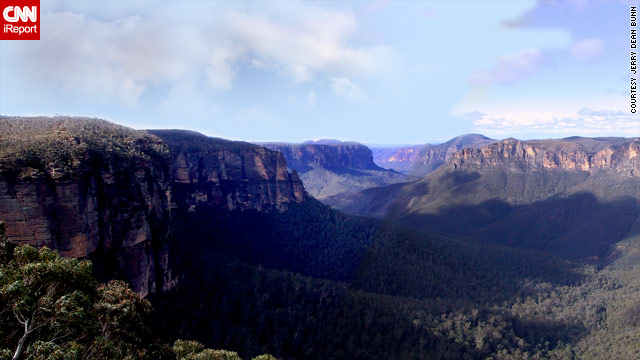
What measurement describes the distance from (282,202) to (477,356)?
58081 mm

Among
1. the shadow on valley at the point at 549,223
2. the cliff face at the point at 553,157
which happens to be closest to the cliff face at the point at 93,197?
the shadow on valley at the point at 549,223

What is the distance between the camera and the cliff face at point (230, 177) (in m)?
76.2

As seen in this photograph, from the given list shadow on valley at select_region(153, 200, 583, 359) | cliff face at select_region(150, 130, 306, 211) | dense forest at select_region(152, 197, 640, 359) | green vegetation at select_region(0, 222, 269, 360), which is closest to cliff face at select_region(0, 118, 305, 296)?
shadow on valley at select_region(153, 200, 583, 359)

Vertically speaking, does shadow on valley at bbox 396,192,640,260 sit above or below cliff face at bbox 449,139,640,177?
below

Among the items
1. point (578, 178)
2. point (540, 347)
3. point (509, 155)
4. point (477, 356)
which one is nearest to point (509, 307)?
point (540, 347)

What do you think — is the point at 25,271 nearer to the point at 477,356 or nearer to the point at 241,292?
the point at 241,292

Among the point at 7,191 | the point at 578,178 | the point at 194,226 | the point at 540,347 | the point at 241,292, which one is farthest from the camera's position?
the point at 578,178

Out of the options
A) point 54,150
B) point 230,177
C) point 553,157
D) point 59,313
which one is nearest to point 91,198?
point 54,150

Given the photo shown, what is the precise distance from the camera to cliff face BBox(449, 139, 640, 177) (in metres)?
141

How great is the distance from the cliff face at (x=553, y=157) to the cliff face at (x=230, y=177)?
119654mm

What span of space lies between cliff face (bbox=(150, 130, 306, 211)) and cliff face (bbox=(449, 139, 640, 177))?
11965 cm

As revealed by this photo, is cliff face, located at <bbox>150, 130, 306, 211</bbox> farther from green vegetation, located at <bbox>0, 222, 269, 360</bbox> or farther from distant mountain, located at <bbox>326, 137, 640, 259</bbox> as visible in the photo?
green vegetation, located at <bbox>0, 222, 269, 360</bbox>

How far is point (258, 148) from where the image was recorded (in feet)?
312

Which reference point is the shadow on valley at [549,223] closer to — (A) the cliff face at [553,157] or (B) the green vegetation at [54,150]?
(A) the cliff face at [553,157]
